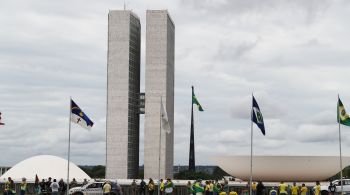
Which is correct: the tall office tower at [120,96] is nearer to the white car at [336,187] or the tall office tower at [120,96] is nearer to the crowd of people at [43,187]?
the crowd of people at [43,187]

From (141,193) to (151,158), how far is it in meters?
A: 40.9

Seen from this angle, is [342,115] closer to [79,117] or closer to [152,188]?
[152,188]

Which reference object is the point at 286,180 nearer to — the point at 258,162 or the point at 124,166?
the point at 258,162

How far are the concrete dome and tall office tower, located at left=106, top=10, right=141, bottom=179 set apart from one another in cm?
2292

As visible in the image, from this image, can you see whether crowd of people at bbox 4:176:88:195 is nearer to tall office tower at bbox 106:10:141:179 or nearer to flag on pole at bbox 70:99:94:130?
flag on pole at bbox 70:99:94:130

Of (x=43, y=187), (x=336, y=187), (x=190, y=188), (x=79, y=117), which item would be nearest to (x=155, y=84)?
(x=43, y=187)

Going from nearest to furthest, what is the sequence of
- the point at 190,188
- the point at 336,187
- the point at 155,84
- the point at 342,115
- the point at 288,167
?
the point at 342,115, the point at 190,188, the point at 336,187, the point at 288,167, the point at 155,84

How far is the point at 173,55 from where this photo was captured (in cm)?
8994

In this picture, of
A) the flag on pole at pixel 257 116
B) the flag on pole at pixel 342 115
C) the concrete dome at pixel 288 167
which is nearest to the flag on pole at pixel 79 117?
the flag on pole at pixel 257 116

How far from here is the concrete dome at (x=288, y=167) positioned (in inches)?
2240

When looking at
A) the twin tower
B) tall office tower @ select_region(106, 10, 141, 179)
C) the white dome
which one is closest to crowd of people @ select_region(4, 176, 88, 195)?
the white dome

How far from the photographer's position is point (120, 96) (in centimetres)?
8119

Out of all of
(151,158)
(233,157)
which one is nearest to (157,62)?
(151,158)

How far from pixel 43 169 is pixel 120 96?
12930 mm
